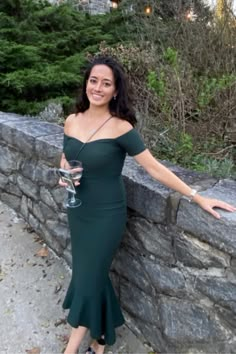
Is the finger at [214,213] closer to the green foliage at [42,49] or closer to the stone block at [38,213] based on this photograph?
the stone block at [38,213]

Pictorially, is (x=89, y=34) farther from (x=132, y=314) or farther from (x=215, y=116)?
(x=132, y=314)

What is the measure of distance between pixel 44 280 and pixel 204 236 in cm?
158

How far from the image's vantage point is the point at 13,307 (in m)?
2.58

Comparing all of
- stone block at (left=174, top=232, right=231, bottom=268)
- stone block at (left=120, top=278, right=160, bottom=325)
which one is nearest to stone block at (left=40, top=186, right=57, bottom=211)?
stone block at (left=120, top=278, right=160, bottom=325)

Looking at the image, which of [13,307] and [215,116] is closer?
[13,307]

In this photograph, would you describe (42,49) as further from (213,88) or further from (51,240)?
(51,240)

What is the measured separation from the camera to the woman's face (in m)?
1.80

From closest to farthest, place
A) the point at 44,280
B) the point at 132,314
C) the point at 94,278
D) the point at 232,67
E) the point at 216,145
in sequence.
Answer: the point at 94,278, the point at 132,314, the point at 44,280, the point at 216,145, the point at 232,67

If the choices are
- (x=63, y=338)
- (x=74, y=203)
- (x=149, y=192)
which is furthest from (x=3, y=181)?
(x=149, y=192)

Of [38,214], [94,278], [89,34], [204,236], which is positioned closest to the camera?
[204,236]

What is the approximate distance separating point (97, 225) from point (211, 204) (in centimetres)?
60

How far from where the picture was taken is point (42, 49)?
594cm

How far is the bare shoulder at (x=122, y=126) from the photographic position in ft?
5.77

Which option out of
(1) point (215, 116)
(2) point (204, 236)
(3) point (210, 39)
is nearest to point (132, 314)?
(2) point (204, 236)
